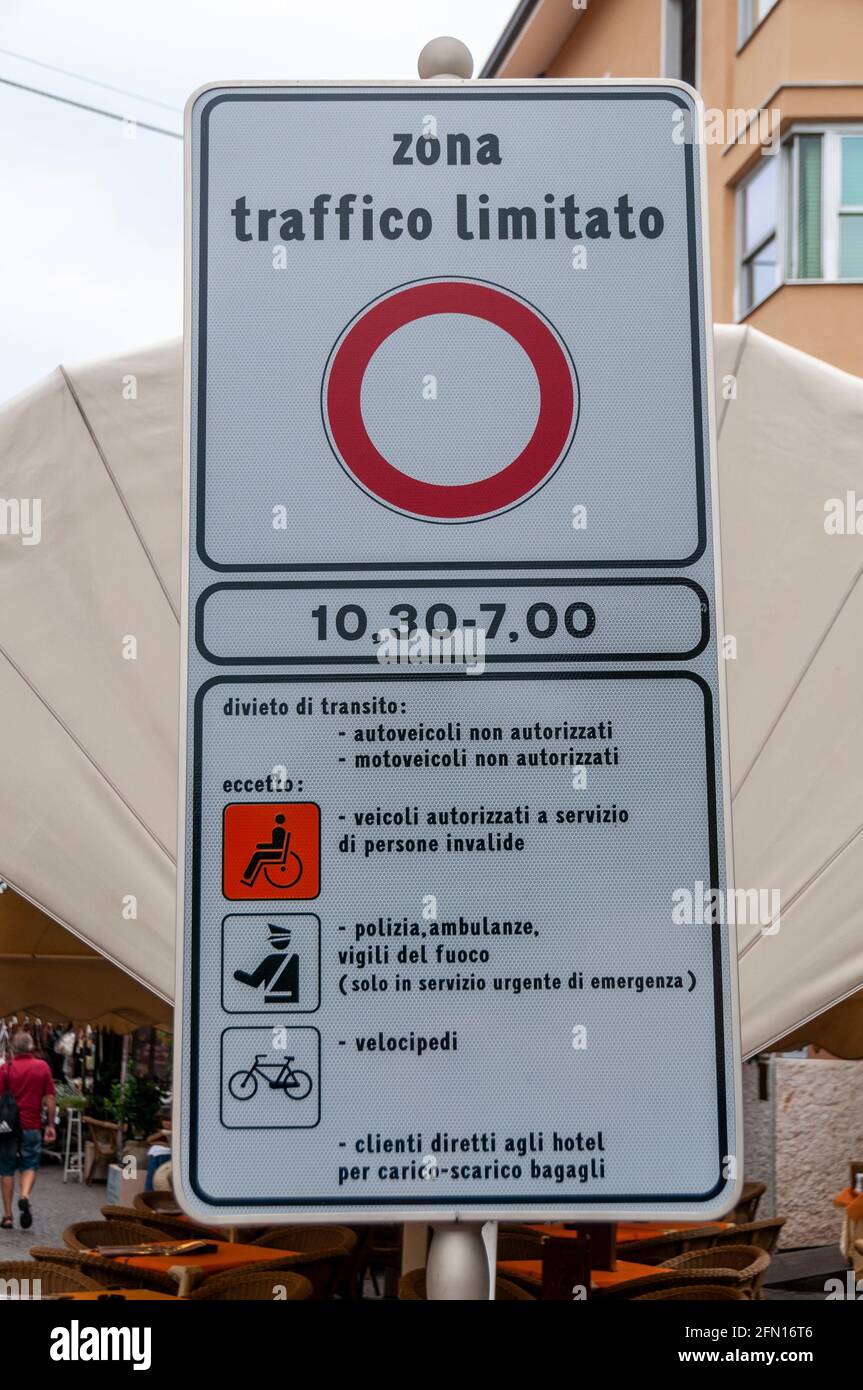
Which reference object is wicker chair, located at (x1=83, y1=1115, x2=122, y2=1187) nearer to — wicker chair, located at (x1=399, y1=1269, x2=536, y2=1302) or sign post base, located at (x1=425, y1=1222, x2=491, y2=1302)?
wicker chair, located at (x1=399, y1=1269, x2=536, y2=1302)

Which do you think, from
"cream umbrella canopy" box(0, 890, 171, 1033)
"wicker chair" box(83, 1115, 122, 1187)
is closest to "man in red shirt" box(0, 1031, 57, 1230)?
"wicker chair" box(83, 1115, 122, 1187)

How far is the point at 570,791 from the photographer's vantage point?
5.48 ft

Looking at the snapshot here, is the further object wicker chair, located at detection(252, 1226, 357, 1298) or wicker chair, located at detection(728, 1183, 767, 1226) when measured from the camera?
wicker chair, located at detection(728, 1183, 767, 1226)

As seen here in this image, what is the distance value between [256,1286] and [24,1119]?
8.74 meters

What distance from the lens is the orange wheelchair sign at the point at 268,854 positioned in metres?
1.65

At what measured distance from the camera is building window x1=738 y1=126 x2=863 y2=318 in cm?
1519

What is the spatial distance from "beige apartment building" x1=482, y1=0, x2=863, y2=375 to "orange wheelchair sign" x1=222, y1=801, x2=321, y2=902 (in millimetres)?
13106


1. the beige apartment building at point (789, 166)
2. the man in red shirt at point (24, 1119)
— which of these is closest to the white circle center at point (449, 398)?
the beige apartment building at point (789, 166)

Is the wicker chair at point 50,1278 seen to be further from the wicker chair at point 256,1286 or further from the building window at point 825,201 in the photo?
the building window at point 825,201

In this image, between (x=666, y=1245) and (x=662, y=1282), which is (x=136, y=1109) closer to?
(x=666, y=1245)

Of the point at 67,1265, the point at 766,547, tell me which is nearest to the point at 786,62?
the point at 766,547

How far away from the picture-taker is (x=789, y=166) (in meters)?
15.5

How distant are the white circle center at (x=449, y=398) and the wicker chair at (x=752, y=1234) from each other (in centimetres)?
836
